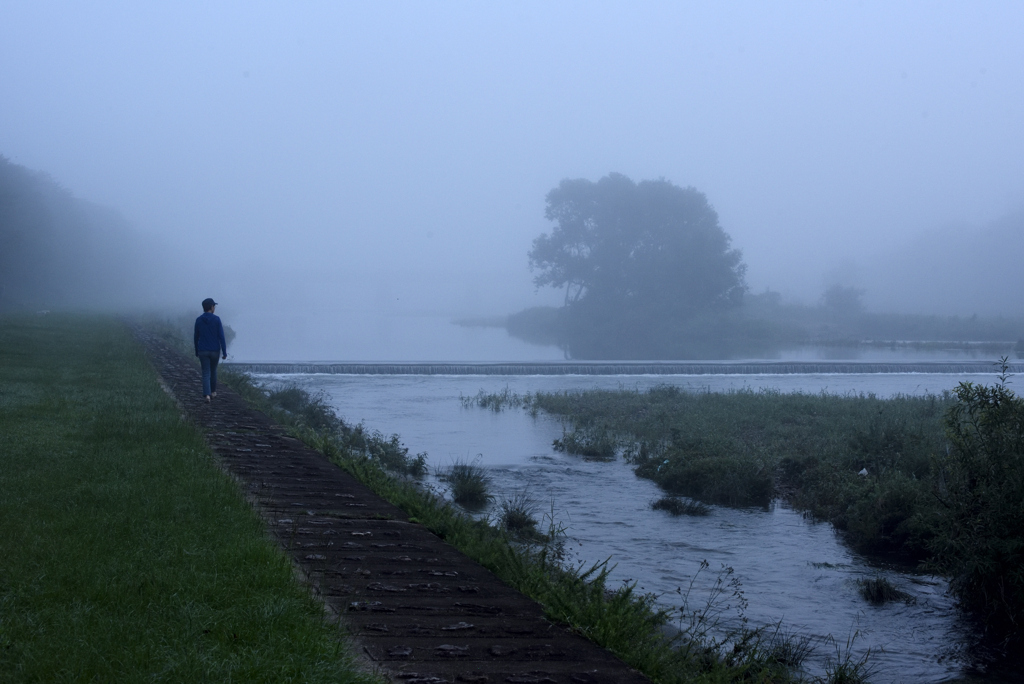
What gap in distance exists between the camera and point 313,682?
3.76 m

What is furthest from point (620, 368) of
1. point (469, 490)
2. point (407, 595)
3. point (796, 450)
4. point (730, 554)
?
point (407, 595)

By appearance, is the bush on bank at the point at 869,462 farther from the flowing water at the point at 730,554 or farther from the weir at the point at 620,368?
the weir at the point at 620,368

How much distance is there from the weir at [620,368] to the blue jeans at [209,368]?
1582cm

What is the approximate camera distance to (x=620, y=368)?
3484cm

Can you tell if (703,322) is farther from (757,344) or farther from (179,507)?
(179,507)

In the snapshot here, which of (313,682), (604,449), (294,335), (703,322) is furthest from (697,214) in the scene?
(313,682)

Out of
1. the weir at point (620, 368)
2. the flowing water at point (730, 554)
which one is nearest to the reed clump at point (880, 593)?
the flowing water at point (730, 554)

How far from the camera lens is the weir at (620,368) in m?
32.1

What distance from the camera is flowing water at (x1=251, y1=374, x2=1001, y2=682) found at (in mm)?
7562

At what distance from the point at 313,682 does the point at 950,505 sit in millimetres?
6346

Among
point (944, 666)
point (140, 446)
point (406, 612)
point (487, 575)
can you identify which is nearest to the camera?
point (406, 612)

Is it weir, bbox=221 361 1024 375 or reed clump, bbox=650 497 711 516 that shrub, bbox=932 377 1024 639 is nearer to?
reed clump, bbox=650 497 711 516

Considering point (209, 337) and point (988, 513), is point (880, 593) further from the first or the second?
point (209, 337)

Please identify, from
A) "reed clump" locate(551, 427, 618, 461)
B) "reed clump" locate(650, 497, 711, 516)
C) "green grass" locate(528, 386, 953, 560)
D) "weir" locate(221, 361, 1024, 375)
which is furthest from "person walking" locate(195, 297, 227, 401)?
"weir" locate(221, 361, 1024, 375)
